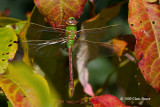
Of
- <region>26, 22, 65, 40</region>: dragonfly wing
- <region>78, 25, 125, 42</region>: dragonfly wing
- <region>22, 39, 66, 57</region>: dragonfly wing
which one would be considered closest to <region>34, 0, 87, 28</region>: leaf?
<region>26, 22, 65, 40</region>: dragonfly wing

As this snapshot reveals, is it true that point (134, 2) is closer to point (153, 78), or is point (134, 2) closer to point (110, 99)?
point (153, 78)

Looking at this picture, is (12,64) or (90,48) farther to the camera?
(90,48)

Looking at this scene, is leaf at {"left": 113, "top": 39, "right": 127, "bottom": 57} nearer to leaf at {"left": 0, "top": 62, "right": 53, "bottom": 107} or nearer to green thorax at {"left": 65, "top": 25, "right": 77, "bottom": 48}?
green thorax at {"left": 65, "top": 25, "right": 77, "bottom": 48}

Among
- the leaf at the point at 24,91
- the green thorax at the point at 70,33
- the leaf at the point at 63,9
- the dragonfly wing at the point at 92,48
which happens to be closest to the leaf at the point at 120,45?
the dragonfly wing at the point at 92,48

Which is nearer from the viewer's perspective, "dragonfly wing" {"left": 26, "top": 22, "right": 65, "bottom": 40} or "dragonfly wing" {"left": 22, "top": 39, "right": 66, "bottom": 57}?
"dragonfly wing" {"left": 26, "top": 22, "right": 65, "bottom": 40}

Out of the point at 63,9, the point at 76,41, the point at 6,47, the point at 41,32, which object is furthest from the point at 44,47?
the point at 63,9

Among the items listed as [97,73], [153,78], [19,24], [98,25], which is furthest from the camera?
[97,73]

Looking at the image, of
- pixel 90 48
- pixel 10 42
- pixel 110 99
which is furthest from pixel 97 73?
pixel 10 42
